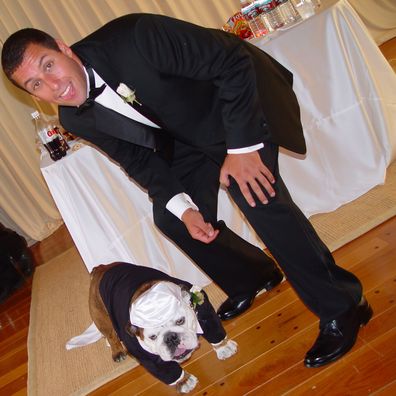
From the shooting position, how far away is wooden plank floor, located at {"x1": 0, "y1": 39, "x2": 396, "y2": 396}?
5.29ft

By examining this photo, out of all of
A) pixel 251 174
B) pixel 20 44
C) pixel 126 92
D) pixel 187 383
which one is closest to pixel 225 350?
pixel 187 383

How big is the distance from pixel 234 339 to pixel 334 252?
62cm

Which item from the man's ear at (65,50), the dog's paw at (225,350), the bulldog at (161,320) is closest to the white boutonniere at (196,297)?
the bulldog at (161,320)

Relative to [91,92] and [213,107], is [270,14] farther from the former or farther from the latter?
[91,92]

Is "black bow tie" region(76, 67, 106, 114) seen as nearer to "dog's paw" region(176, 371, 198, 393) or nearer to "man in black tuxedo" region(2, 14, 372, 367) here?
"man in black tuxedo" region(2, 14, 372, 367)

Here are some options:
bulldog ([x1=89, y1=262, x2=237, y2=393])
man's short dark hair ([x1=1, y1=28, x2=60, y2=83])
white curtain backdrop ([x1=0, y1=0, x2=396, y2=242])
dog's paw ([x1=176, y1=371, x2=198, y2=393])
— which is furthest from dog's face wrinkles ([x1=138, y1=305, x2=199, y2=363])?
white curtain backdrop ([x1=0, y1=0, x2=396, y2=242])

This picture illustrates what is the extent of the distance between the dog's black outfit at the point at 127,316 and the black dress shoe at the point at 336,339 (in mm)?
363

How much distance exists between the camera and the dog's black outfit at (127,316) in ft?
5.79

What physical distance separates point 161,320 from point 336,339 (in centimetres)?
57

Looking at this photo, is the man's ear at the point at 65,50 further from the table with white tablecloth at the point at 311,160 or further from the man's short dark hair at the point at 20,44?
the table with white tablecloth at the point at 311,160

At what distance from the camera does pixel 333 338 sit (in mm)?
1706

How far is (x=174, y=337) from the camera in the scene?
1.66m

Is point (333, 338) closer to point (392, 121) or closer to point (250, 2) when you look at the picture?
point (392, 121)

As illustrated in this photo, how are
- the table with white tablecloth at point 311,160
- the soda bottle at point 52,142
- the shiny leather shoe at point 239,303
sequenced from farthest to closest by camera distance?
the soda bottle at point 52,142 → the table with white tablecloth at point 311,160 → the shiny leather shoe at point 239,303
